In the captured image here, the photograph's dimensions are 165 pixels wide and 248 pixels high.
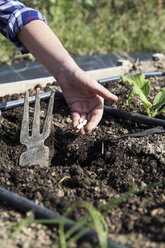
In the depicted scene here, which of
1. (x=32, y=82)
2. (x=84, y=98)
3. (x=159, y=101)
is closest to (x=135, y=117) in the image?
(x=159, y=101)

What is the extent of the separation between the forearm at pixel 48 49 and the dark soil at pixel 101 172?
0.40m

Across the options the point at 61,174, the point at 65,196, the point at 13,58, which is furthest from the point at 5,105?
the point at 13,58

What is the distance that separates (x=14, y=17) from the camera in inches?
72.2

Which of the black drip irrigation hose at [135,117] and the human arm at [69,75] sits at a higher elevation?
the human arm at [69,75]

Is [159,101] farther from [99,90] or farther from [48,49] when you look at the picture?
[48,49]

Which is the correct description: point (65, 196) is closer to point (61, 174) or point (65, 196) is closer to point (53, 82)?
point (61, 174)

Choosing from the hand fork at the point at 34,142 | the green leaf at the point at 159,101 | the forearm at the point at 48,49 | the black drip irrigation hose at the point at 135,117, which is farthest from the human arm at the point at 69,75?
the green leaf at the point at 159,101

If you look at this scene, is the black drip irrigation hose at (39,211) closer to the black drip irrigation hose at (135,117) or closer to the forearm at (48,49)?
the forearm at (48,49)

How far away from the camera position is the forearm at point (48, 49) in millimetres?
1728

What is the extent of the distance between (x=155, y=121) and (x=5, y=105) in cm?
97

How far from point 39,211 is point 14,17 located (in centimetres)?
114

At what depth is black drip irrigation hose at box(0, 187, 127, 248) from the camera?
1.09 m

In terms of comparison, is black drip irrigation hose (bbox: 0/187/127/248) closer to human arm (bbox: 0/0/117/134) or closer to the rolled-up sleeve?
human arm (bbox: 0/0/117/134)

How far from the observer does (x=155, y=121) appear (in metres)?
1.94
